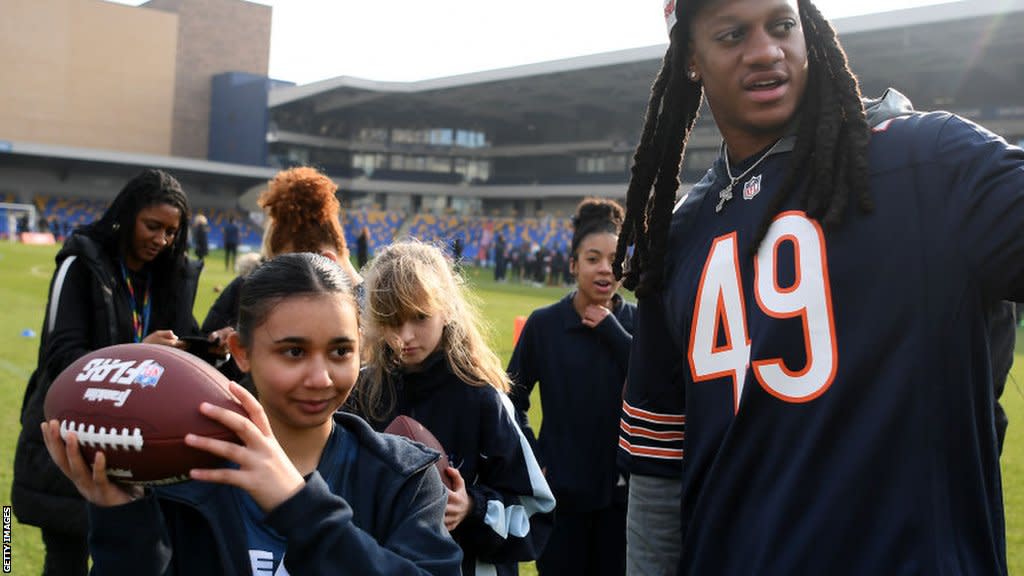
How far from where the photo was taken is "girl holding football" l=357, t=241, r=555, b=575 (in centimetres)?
271

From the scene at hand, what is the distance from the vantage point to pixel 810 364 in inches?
57.6

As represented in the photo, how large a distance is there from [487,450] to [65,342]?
174cm

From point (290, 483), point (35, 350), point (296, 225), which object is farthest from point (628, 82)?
point (290, 483)

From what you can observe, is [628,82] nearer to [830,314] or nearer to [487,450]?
[487,450]

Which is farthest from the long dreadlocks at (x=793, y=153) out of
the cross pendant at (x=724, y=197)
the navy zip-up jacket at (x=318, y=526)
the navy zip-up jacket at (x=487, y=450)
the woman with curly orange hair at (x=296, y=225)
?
the woman with curly orange hair at (x=296, y=225)

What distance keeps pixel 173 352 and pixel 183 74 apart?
62.8 metres

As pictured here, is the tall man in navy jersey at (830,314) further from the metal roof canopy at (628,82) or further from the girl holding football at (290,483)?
the metal roof canopy at (628,82)

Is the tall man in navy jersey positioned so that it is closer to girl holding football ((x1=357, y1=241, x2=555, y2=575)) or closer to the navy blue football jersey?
the navy blue football jersey

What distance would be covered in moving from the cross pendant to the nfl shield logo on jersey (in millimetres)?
45

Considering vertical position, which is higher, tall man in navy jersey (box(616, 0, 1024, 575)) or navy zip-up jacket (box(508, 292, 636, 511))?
tall man in navy jersey (box(616, 0, 1024, 575))

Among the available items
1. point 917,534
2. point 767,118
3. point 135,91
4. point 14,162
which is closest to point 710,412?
point 917,534

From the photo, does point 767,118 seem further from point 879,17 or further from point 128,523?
point 879,17

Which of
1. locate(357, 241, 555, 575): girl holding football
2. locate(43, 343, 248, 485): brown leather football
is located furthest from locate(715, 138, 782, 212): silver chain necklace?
locate(357, 241, 555, 575): girl holding football

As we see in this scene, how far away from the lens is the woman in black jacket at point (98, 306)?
3.22 m
